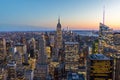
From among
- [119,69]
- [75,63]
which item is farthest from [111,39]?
[119,69]

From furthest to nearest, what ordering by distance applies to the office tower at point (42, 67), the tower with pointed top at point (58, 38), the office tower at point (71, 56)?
the tower with pointed top at point (58, 38) < the office tower at point (71, 56) < the office tower at point (42, 67)

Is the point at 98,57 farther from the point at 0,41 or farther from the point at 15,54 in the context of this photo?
the point at 0,41

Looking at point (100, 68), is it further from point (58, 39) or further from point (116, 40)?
point (58, 39)

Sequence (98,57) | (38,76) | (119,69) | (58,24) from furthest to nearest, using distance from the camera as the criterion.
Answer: (58,24) → (38,76) → (119,69) → (98,57)

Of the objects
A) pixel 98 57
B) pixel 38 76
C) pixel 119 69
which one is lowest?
pixel 38 76

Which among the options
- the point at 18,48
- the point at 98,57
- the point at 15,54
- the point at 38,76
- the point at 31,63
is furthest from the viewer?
the point at 18,48

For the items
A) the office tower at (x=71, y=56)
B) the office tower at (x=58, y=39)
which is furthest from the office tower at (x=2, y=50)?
the office tower at (x=71, y=56)

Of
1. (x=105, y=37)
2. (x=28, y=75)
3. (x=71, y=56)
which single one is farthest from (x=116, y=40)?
(x=28, y=75)

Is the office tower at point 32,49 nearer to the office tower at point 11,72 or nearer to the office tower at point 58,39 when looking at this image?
the office tower at point 58,39
